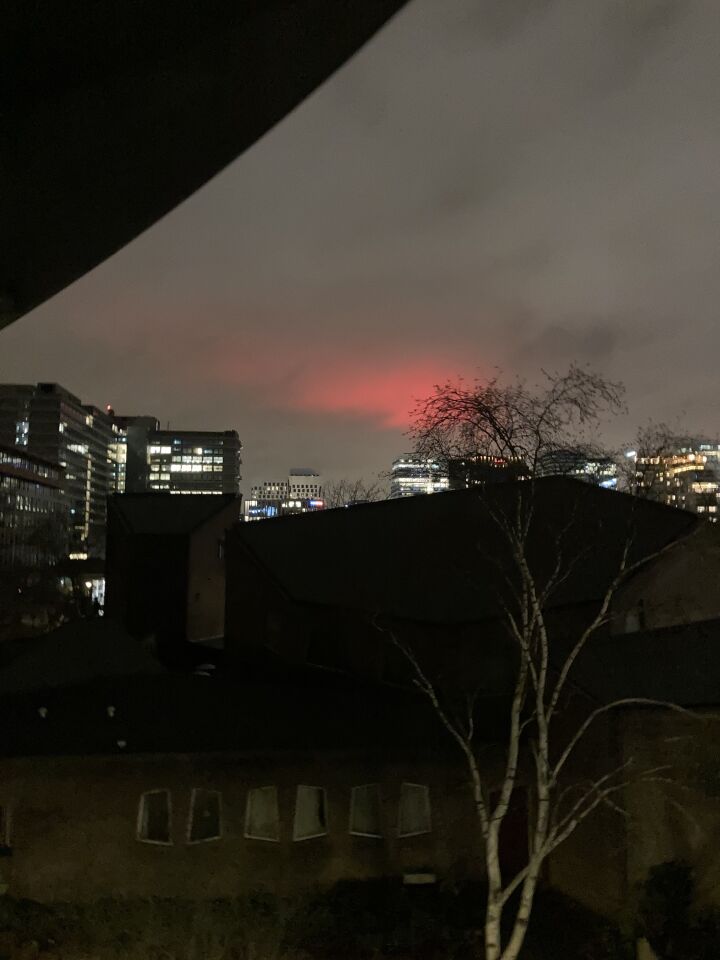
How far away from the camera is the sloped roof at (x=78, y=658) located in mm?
18328

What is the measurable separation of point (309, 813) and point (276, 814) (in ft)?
2.26

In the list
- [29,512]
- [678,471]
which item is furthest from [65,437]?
[678,471]

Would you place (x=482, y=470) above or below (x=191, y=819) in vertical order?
above

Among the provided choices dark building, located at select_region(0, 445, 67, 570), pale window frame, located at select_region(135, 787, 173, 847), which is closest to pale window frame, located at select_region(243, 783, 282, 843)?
pale window frame, located at select_region(135, 787, 173, 847)

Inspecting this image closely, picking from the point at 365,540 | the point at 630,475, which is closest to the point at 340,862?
the point at 365,540

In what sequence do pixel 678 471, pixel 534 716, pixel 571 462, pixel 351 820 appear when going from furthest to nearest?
1. pixel 678 471
2. pixel 571 462
3. pixel 351 820
4. pixel 534 716

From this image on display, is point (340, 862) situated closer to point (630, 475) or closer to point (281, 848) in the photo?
point (281, 848)

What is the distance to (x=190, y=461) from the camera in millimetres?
178125

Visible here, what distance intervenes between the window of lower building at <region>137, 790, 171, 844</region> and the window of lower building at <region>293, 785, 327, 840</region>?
2.47m

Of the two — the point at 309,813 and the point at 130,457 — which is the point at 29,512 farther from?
the point at 309,813

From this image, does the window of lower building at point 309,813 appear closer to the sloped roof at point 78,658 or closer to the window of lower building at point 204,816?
the window of lower building at point 204,816

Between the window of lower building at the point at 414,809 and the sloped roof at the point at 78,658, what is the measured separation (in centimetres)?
723

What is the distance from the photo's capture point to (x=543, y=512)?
19234mm

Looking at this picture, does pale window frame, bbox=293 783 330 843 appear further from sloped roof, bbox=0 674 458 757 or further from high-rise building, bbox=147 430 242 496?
high-rise building, bbox=147 430 242 496
